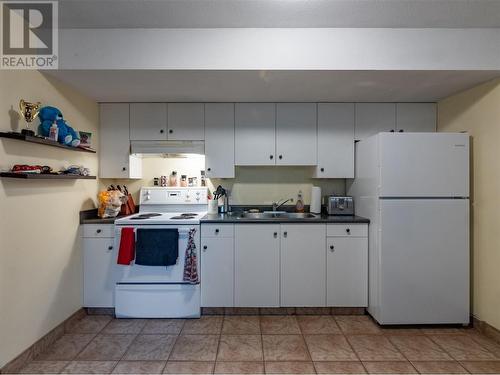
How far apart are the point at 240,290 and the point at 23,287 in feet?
5.36

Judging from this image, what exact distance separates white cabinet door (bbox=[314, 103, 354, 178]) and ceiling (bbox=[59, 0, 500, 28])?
95cm

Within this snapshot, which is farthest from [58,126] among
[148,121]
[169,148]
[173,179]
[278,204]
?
[278,204]

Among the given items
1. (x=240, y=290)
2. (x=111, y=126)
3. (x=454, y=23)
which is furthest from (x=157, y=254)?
(x=454, y=23)

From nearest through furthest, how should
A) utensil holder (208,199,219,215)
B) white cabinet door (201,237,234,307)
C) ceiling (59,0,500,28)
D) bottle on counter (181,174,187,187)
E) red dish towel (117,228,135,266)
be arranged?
ceiling (59,0,500,28), red dish towel (117,228,135,266), white cabinet door (201,237,234,307), utensil holder (208,199,219,215), bottle on counter (181,174,187,187)

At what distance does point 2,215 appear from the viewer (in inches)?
70.2

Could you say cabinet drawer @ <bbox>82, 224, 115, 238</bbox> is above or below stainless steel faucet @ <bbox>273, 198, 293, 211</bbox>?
below

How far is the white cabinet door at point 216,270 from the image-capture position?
103 inches

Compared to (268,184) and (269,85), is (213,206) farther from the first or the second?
(269,85)

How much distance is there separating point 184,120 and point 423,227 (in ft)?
7.95

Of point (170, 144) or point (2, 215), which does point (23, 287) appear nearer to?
point (2, 215)

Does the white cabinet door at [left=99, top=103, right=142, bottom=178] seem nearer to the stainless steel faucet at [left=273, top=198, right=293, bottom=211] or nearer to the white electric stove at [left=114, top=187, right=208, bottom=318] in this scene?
the white electric stove at [left=114, top=187, right=208, bottom=318]

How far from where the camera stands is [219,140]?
2.96 m

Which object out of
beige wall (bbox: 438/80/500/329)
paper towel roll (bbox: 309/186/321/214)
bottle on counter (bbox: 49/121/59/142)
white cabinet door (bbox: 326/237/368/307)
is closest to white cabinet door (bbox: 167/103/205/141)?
bottle on counter (bbox: 49/121/59/142)

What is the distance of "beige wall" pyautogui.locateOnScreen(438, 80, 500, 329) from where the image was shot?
2.27 m
